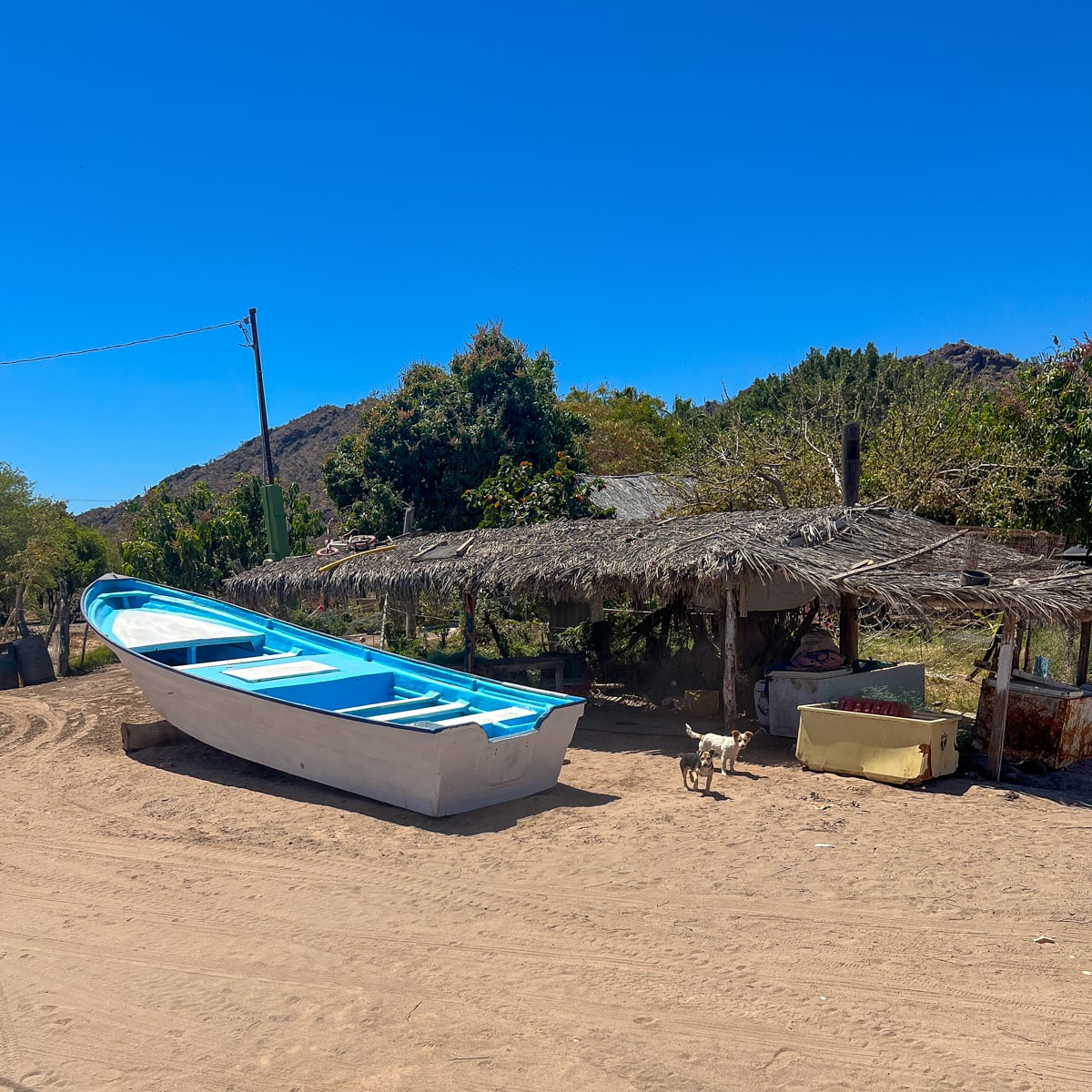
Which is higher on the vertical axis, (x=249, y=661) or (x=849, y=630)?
(x=249, y=661)

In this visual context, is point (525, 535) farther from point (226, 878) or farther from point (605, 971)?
point (605, 971)

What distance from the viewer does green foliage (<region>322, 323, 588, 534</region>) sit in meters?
21.0

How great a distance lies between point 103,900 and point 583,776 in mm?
4278

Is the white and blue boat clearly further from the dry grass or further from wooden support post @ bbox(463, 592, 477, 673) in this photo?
the dry grass

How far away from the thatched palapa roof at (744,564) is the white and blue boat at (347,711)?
1.58 meters

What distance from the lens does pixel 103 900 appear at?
5.76 metres

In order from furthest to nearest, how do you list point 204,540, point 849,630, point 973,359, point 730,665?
point 973,359 → point 204,540 → point 849,630 → point 730,665

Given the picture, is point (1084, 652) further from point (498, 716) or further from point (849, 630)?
point (498, 716)

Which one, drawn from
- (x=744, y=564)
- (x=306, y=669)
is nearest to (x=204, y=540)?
(x=306, y=669)

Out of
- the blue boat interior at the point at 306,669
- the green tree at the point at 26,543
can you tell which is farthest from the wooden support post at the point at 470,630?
the green tree at the point at 26,543

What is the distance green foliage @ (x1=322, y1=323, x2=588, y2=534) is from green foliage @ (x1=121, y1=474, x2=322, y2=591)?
5.84 ft

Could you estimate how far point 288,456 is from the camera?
182ft

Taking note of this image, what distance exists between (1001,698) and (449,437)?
14651 mm

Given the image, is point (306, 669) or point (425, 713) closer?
point (425, 713)
